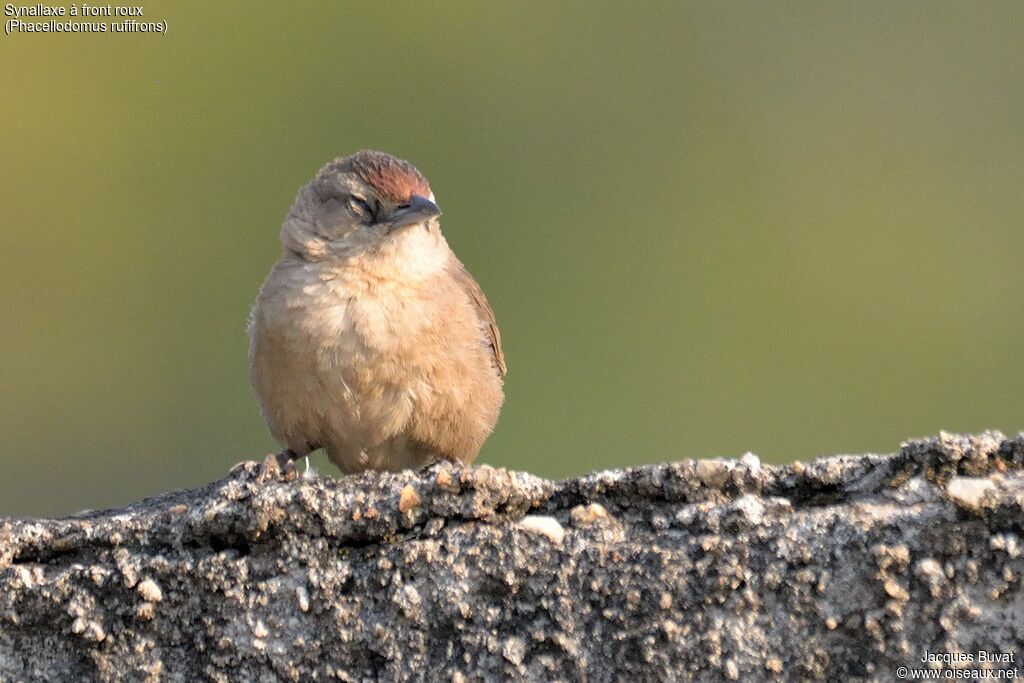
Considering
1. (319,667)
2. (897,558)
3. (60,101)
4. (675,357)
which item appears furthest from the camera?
(60,101)

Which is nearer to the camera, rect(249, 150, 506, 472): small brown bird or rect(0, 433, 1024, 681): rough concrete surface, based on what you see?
rect(0, 433, 1024, 681): rough concrete surface

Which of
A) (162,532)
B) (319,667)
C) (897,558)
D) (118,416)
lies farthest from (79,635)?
(118,416)

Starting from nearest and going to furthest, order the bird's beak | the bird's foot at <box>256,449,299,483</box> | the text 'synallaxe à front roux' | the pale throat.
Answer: the bird's foot at <box>256,449,299,483</box>
the pale throat
the bird's beak
the text 'synallaxe à front roux'

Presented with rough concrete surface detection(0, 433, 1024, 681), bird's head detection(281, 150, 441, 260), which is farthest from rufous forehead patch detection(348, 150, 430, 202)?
rough concrete surface detection(0, 433, 1024, 681)

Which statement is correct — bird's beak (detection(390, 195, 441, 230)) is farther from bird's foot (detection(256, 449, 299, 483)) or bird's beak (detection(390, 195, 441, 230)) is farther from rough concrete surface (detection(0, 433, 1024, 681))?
rough concrete surface (detection(0, 433, 1024, 681))

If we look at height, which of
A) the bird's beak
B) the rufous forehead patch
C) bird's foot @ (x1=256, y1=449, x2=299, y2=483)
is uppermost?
the rufous forehead patch

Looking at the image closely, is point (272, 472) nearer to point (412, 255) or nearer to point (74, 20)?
point (412, 255)

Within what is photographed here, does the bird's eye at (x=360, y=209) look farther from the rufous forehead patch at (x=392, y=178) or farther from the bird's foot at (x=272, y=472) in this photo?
the bird's foot at (x=272, y=472)

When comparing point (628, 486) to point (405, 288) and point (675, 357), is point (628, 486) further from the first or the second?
point (675, 357)
